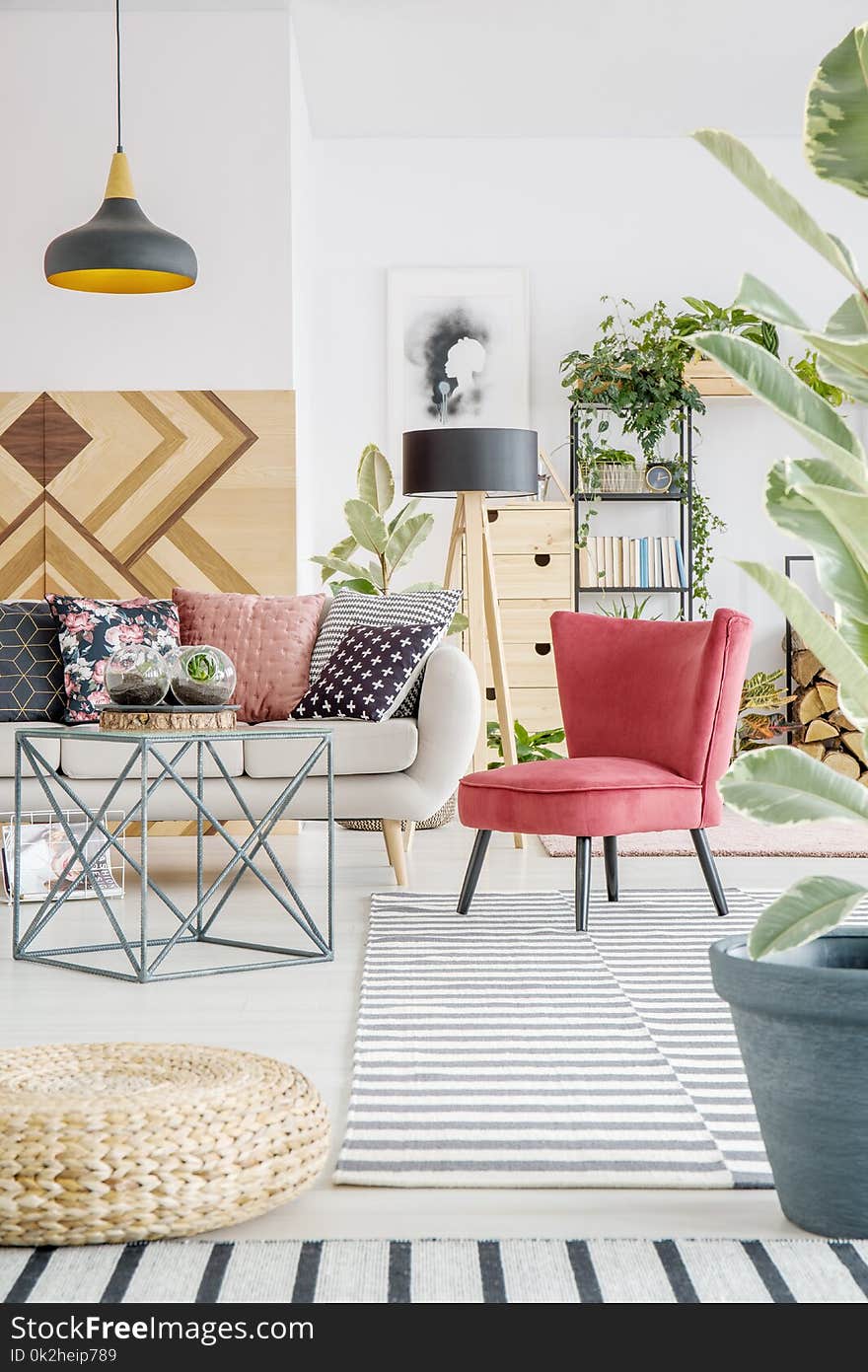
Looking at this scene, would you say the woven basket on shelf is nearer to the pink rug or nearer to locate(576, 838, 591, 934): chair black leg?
the pink rug

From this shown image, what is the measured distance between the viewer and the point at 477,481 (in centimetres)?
480

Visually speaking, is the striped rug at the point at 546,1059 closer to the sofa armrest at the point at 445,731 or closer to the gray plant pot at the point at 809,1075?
the gray plant pot at the point at 809,1075

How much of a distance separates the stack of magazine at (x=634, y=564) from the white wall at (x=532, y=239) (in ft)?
1.74

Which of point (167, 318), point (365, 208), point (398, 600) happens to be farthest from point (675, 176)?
point (398, 600)

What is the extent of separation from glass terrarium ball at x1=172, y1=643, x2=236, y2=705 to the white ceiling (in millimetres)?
3404

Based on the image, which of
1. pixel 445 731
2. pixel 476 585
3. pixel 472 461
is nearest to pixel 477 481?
pixel 472 461

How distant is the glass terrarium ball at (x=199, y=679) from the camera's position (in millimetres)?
3285

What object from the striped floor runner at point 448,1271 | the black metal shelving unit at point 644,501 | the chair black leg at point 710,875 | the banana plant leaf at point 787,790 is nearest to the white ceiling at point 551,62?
the black metal shelving unit at point 644,501

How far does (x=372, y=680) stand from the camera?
4090 mm

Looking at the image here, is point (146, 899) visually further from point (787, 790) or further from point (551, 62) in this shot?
point (551, 62)

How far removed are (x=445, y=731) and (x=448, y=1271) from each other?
2.61 metres

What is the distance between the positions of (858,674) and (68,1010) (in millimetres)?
1811

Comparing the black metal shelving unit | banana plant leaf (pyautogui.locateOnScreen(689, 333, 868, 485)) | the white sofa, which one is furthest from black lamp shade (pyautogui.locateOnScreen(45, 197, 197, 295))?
banana plant leaf (pyautogui.locateOnScreen(689, 333, 868, 485))

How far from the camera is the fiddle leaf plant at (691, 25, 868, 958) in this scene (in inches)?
52.5
